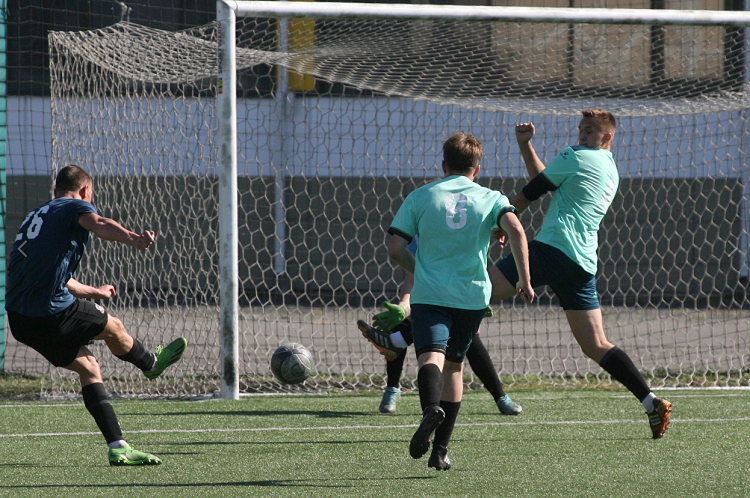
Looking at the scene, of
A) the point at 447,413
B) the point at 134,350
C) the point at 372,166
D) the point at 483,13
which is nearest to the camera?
the point at 447,413

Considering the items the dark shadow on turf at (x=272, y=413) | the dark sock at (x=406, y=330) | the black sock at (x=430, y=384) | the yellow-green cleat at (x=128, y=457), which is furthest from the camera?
the dark shadow on turf at (x=272, y=413)

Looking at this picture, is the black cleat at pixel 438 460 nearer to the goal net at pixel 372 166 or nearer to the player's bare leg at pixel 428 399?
the player's bare leg at pixel 428 399

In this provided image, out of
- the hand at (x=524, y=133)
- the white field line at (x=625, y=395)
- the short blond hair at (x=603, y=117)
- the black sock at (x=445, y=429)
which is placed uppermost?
the short blond hair at (x=603, y=117)

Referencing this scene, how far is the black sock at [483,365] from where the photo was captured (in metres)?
5.68

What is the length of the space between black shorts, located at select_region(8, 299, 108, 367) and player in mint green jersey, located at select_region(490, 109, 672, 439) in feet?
7.31

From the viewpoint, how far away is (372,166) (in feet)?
42.3

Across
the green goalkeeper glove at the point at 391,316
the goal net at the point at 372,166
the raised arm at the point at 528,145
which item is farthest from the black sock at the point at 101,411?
the goal net at the point at 372,166

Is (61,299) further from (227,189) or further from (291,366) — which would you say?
(227,189)

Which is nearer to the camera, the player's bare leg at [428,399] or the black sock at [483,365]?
the player's bare leg at [428,399]

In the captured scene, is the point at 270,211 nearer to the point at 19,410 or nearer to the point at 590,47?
the point at 590,47

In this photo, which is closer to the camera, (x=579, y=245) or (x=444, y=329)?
(x=444, y=329)

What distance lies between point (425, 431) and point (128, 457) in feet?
5.01

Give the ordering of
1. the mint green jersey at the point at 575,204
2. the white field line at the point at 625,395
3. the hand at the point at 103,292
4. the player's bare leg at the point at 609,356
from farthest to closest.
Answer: the white field line at the point at 625,395, the mint green jersey at the point at 575,204, the player's bare leg at the point at 609,356, the hand at the point at 103,292

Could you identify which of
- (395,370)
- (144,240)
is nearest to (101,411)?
(144,240)
